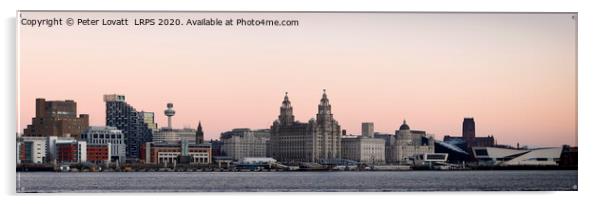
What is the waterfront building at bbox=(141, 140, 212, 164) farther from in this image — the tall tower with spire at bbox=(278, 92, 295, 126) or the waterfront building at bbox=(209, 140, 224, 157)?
the tall tower with spire at bbox=(278, 92, 295, 126)

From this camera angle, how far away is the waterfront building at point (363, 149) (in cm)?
1658

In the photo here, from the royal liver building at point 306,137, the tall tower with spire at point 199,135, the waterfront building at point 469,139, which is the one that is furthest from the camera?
the waterfront building at point 469,139

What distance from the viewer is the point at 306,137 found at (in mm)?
16844

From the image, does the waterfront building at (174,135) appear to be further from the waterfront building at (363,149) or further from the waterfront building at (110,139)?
the waterfront building at (363,149)

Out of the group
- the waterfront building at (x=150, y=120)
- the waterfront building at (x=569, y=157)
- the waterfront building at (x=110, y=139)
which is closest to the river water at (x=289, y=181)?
the waterfront building at (x=569, y=157)

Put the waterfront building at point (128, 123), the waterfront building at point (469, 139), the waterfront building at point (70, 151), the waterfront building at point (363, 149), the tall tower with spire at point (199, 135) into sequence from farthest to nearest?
the waterfront building at point (363, 149) → the waterfront building at point (469, 139) → the tall tower with spire at point (199, 135) → the waterfront building at point (70, 151) → the waterfront building at point (128, 123)

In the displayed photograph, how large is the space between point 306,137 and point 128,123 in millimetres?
1877

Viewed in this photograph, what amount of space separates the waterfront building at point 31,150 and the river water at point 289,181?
15cm

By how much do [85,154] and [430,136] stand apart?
11.3 feet

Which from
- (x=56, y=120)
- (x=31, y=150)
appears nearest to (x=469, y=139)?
(x=56, y=120)

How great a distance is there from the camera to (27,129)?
15422 mm

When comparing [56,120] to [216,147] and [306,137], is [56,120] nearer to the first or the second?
[216,147]
